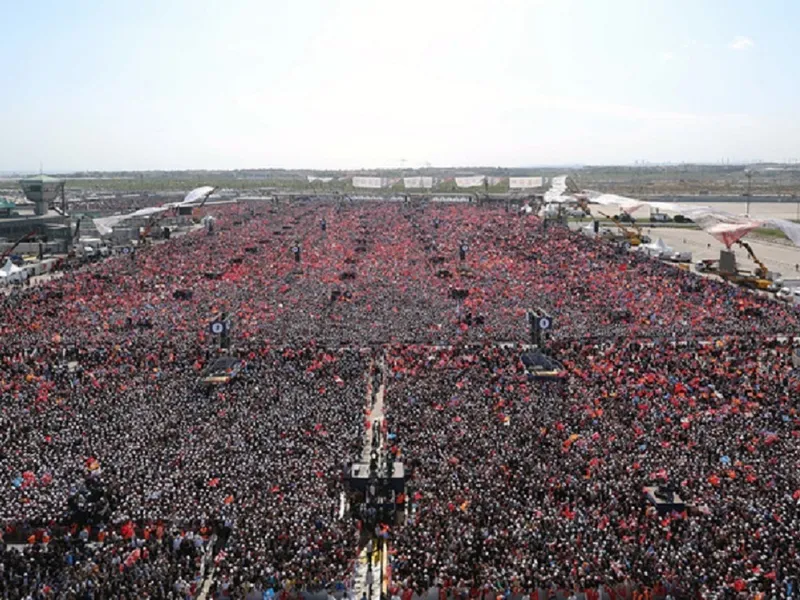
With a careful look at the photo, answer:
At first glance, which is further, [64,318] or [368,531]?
[64,318]

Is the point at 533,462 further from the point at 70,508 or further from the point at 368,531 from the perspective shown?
the point at 70,508

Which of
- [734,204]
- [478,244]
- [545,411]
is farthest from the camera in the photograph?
[734,204]

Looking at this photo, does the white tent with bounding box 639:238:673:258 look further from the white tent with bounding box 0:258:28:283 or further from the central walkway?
the white tent with bounding box 0:258:28:283

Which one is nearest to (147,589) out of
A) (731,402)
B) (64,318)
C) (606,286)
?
(731,402)

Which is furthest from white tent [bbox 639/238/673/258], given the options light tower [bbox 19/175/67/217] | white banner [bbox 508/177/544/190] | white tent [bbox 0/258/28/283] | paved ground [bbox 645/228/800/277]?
white banner [bbox 508/177/544/190]

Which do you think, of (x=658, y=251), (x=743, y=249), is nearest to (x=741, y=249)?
(x=743, y=249)

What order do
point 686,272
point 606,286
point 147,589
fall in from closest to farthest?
point 147,589 < point 606,286 < point 686,272

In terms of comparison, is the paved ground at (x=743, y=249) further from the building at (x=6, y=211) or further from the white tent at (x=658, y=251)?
the building at (x=6, y=211)

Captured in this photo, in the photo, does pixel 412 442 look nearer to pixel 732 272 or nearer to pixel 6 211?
pixel 732 272
